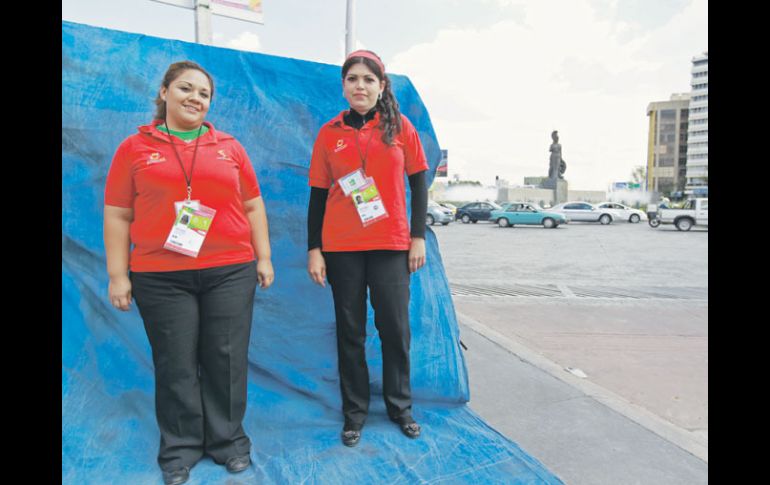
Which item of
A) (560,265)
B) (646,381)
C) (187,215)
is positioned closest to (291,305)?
(187,215)

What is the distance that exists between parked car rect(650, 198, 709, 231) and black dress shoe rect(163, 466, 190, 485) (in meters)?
23.0

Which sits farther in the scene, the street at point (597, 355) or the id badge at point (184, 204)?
the street at point (597, 355)

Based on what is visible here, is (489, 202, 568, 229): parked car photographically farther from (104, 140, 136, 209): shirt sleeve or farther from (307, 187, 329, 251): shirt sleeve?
(104, 140, 136, 209): shirt sleeve

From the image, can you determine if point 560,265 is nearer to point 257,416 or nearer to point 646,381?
point 646,381


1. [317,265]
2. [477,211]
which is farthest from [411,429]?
[477,211]

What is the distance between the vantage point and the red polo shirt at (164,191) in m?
1.99

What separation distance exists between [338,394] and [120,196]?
1597mm

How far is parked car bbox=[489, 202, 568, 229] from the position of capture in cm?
2209

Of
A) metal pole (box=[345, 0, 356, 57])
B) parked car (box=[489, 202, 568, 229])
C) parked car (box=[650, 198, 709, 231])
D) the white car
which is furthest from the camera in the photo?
the white car

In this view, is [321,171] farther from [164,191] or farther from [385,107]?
[164,191]

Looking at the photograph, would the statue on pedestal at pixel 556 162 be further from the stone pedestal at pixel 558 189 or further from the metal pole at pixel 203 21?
the metal pole at pixel 203 21

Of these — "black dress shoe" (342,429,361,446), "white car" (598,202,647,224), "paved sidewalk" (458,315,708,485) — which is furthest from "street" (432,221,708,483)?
"white car" (598,202,647,224)

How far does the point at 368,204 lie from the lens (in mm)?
2355

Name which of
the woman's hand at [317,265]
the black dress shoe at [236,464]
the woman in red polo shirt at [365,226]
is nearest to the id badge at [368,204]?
the woman in red polo shirt at [365,226]
